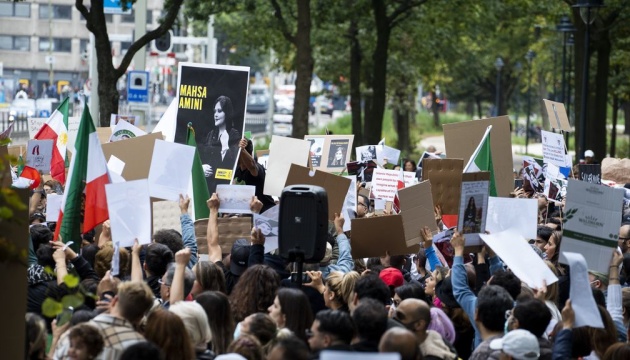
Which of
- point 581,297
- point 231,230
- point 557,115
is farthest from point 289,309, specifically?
point 557,115

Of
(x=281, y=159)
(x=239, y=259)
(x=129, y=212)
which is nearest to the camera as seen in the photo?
(x=129, y=212)

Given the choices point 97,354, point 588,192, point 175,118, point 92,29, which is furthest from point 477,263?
point 92,29

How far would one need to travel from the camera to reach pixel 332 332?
21.9 ft

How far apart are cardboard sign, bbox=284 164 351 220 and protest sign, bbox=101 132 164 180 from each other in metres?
1.40

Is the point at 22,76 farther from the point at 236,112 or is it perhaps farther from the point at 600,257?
the point at 600,257

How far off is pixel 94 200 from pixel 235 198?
1817mm

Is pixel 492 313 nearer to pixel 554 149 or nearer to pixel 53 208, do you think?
pixel 53 208

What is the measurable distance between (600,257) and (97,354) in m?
3.60

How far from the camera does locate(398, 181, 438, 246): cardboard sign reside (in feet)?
33.0

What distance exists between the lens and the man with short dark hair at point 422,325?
7.17m

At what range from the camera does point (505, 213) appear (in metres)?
9.33

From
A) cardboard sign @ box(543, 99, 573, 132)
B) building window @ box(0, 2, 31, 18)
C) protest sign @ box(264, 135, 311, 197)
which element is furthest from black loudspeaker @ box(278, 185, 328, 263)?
building window @ box(0, 2, 31, 18)

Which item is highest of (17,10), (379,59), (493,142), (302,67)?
(17,10)

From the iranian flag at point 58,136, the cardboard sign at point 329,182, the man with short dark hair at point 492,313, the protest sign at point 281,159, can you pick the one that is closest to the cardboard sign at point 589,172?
the protest sign at point 281,159
